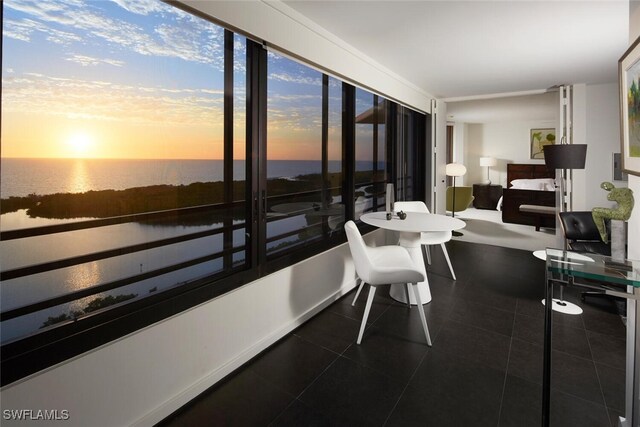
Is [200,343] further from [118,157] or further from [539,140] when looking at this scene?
[539,140]

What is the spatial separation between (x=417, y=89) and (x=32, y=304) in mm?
4626

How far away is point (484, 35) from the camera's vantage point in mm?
2668

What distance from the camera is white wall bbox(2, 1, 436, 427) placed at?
51.6 inches

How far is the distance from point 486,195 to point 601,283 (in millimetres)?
7908

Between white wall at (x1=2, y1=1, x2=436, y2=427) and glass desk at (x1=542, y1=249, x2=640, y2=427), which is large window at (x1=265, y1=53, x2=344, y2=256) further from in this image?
glass desk at (x1=542, y1=249, x2=640, y2=427)

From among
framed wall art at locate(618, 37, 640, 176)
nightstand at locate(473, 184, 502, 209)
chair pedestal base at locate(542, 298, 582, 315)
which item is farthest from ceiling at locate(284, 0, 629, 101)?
nightstand at locate(473, 184, 502, 209)

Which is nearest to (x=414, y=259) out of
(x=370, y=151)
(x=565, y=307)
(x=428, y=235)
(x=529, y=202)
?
(x=428, y=235)

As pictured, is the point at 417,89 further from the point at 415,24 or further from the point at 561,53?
the point at 415,24

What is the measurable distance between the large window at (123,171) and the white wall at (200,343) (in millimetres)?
84

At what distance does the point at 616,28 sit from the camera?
2.55 m

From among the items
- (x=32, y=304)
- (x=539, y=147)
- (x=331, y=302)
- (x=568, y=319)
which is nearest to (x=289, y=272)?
(x=331, y=302)

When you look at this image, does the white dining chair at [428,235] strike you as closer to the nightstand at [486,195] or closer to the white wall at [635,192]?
the white wall at [635,192]

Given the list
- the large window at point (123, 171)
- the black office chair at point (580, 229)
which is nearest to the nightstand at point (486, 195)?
the black office chair at point (580, 229)

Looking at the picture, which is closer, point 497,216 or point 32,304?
point 32,304
